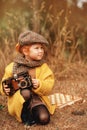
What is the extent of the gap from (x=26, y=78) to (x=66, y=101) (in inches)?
45.5

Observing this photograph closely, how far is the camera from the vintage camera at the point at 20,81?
4383mm

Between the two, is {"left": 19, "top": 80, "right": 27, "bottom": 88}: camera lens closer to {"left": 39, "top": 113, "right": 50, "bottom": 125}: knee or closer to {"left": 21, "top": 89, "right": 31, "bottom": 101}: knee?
{"left": 21, "top": 89, "right": 31, "bottom": 101}: knee

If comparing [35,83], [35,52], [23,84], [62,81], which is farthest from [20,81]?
[62,81]

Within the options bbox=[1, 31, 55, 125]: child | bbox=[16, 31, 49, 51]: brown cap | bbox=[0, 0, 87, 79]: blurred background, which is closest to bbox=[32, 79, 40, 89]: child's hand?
bbox=[1, 31, 55, 125]: child

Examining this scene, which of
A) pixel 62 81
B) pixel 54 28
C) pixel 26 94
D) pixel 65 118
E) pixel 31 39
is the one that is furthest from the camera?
pixel 54 28

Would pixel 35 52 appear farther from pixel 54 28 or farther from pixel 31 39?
pixel 54 28

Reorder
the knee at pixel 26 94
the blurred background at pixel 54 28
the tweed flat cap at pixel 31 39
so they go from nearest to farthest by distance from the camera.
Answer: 1. the knee at pixel 26 94
2. the tweed flat cap at pixel 31 39
3. the blurred background at pixel 54 28

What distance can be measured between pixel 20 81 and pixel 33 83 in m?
0.13

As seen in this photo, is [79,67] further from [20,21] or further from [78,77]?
[20,21]

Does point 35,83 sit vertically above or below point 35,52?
below

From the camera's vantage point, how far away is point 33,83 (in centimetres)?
439

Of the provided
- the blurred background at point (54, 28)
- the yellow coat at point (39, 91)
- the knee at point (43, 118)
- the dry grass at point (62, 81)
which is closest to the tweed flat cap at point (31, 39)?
the yellow coat at point (39, 91)

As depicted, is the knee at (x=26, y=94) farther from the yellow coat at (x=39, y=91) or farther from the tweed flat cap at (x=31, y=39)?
the tweed flat cap at (x=31, y=39)

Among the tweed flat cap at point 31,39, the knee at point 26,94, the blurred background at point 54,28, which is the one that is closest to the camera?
the knee at point 26,94
